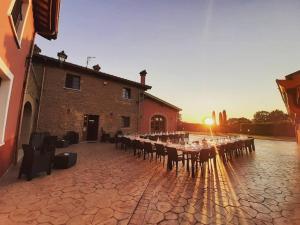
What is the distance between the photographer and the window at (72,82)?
1316 cm

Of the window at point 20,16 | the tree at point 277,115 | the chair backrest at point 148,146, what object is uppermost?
the tree at point 277,115

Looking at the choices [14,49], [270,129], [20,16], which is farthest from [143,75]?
[270,129]

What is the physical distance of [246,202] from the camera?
13.3ft

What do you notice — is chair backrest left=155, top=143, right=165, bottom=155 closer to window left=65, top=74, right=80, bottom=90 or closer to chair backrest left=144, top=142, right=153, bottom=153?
chair backrest left=144, top=142, right=153, bottom=153

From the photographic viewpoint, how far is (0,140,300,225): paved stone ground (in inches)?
130

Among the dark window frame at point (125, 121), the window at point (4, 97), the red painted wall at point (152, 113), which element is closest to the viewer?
the window at point (4, 97)

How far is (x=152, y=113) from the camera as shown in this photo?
19.0m

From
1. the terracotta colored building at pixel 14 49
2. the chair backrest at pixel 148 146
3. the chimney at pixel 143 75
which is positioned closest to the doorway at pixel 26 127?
the terracotta colored building at pixel 14 49

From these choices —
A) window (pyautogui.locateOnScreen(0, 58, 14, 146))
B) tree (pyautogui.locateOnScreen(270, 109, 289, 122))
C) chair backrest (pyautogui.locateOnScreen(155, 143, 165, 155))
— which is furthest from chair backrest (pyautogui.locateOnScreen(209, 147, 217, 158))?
tree (pyautogui.locateOnScreen(270, 109, 289, 122))

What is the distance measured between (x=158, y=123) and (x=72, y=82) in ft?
33.2

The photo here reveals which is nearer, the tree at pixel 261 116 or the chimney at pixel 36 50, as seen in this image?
the chimney at pixel 36 50

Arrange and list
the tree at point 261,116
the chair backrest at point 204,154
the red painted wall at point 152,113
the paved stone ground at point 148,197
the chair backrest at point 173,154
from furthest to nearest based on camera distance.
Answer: the tree at point 261,116
the red painted wall at point 152,113
the chair backrest at point 173,154
the chair backrest at point 204,154
the paved stone ground at point 148,197

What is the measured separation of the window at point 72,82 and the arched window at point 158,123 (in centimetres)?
860

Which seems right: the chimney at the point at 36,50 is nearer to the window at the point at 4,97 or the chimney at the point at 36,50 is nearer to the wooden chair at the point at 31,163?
the window at the point at 4,97
